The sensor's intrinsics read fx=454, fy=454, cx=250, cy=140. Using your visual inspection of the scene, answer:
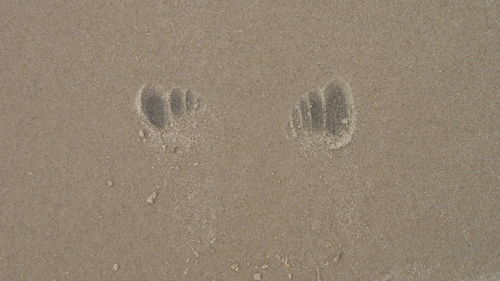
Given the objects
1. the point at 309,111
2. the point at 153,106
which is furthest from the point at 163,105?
the point at 309,111

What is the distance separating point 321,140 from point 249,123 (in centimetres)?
29

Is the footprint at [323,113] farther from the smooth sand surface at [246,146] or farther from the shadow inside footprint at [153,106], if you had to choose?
the shadow inside footprint at [153,106]

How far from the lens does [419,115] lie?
1753mm

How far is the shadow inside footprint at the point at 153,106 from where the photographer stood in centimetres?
176

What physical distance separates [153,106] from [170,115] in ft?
0.25

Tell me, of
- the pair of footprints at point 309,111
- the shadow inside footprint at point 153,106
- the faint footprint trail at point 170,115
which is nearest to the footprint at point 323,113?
the pair of footprints at point 309,111

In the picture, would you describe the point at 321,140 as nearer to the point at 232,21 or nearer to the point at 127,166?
the point at 232,21

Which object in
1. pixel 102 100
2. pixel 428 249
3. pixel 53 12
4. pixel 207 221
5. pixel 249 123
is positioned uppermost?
pixel 53 12

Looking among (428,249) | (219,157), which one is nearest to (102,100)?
(219,157)

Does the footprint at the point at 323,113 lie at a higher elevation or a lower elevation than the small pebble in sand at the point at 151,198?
higher

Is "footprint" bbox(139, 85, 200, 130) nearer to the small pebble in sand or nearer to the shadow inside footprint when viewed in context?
the shadow inside footprint

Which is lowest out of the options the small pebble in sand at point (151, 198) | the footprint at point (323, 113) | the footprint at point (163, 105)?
the small pebble in sand at point (151, 198)

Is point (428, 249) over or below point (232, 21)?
below

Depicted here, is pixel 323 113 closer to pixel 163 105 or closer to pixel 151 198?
pixel 163 105
